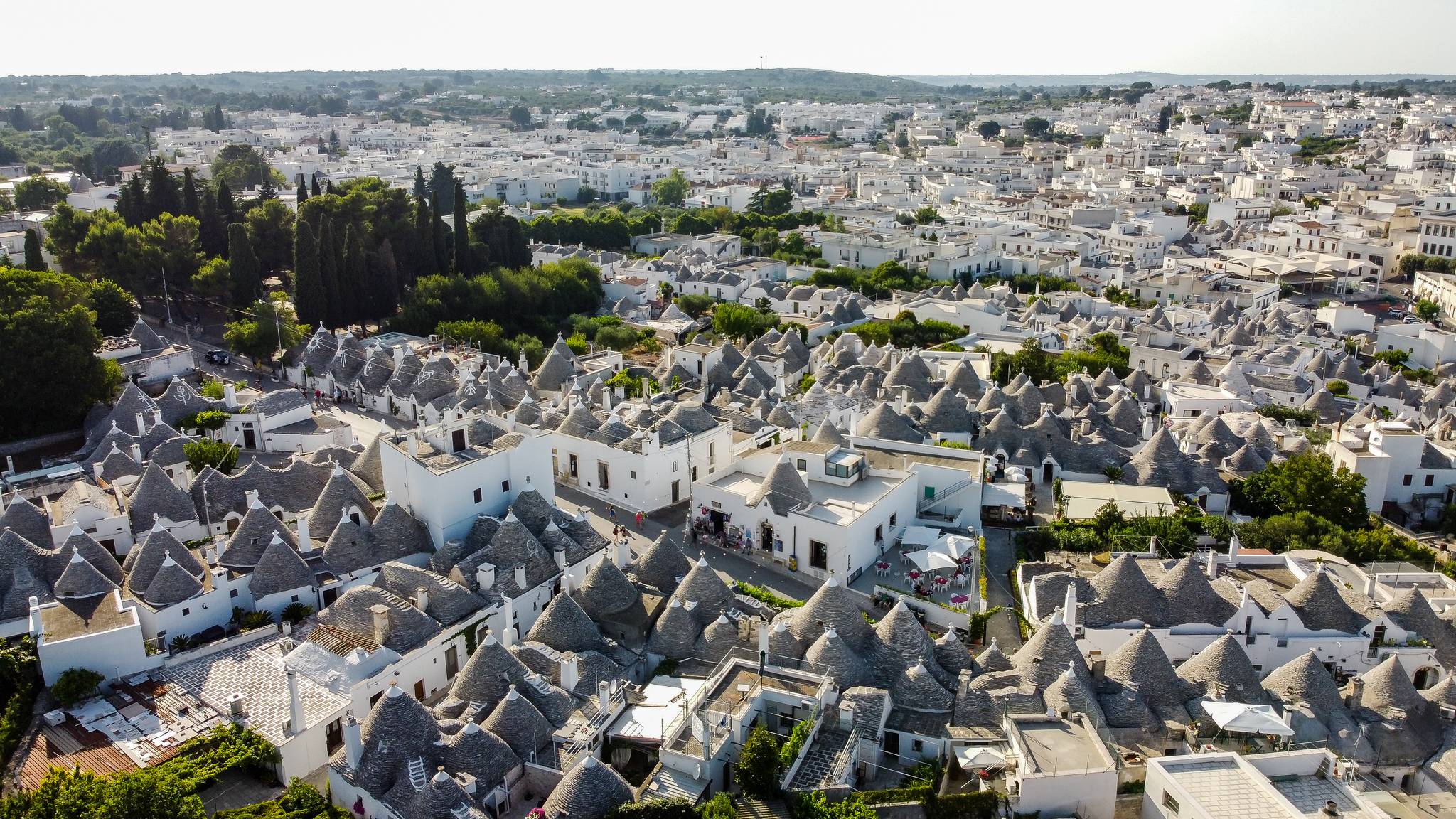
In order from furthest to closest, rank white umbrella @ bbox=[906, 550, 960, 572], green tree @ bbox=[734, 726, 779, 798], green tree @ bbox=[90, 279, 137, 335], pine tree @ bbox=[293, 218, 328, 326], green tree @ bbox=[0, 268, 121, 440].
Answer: pine tree @ bbox=[293, 218, 328, 326] → green tree @ bbox=[90, 279, 137, 335] → green tree @ bbox=[0, 268, 121, 440] → white umbrella @ bbox=[906, 550, 960, 572] → green tree @ bbox=[734, 726, 779, 798]

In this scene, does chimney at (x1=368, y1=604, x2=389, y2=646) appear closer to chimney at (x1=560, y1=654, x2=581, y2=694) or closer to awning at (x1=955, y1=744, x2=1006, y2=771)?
chimney at (x1=560, y1=654, x2=581, y2=694)

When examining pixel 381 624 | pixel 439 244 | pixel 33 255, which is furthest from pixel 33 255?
pixel 381 624

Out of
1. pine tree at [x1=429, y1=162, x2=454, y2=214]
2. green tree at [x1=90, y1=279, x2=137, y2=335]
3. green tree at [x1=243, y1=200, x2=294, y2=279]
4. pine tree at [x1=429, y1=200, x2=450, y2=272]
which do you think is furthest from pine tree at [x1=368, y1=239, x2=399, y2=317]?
pine tree at [x1=429, y1=162, x2=454, y2=214]

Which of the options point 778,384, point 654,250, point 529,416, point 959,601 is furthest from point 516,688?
point 654,250

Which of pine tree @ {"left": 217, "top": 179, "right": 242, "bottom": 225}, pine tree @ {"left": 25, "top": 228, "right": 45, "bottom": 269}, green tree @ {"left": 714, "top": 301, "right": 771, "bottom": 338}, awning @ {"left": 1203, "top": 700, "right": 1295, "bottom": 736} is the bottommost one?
awning @ {"left": 1203, "top": 700, "right": 1295, "bottom": 736}

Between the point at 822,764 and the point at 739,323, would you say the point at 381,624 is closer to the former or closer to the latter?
the point at 822,764

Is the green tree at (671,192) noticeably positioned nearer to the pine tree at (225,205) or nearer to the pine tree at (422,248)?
the pine tree at (422,248)

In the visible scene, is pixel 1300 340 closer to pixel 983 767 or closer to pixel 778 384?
pixel 778 384
